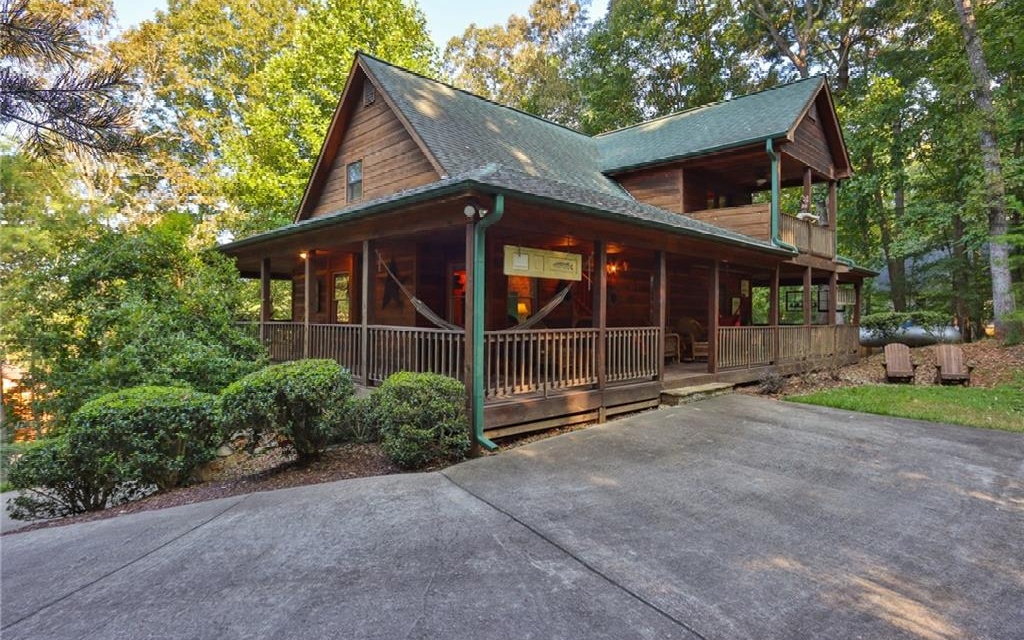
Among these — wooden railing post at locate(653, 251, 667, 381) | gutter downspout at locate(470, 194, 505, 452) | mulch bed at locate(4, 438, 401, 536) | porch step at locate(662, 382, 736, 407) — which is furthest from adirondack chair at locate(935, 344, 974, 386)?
mulch bed at locate(4, 438, 401, 536)

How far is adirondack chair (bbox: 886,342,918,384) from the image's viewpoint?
11.4 m

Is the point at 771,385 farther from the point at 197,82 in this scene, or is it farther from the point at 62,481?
the point at 197,82

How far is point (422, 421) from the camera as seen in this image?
5.66 meters

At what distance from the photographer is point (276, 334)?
36.9 ft

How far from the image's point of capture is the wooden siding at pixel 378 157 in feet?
35.1

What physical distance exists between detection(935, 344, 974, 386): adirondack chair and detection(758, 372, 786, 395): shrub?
12.5ft

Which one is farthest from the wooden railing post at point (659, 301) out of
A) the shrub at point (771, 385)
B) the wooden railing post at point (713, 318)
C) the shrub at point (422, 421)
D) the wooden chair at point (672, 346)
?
the shrub at point (422, 421)

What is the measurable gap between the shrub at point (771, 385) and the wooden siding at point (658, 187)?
500 centimetres

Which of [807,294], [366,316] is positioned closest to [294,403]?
[366,316]

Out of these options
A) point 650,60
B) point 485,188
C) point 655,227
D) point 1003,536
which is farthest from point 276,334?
point 650,60

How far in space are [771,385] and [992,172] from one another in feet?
35.7

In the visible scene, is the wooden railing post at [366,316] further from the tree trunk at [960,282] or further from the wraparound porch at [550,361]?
the tree trunk at [960,282]

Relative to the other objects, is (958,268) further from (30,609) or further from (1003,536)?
(30,609)

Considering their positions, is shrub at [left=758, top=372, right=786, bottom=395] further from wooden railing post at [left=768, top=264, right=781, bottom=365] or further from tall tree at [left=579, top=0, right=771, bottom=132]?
tall tree at [left=579, top=0, right=771, bottom=132]
